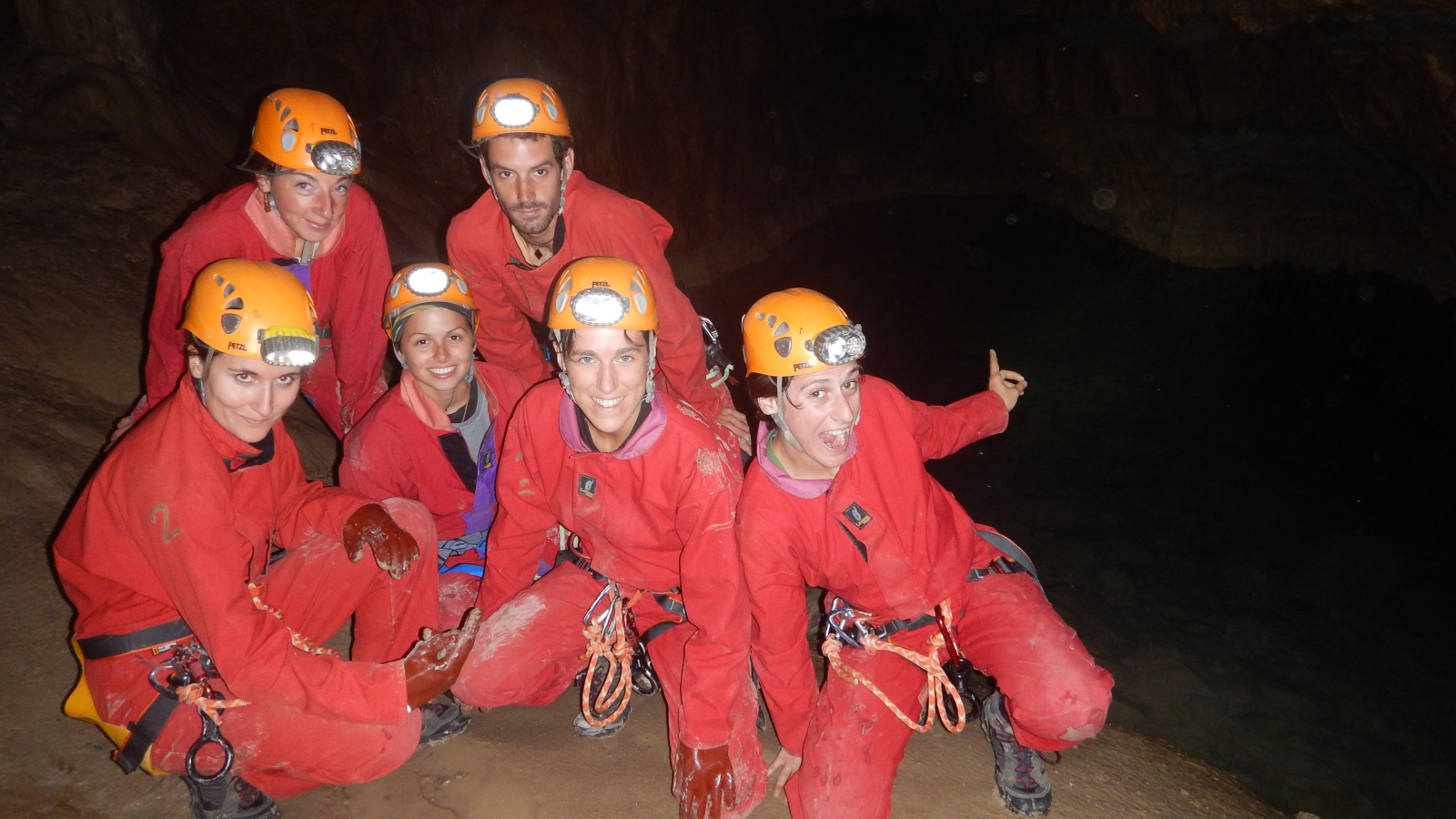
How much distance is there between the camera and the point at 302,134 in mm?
3115

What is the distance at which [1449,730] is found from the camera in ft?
13.4

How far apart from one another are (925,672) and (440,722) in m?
1.66

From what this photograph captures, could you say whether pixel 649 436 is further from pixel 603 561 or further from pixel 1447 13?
pixel 1447 13

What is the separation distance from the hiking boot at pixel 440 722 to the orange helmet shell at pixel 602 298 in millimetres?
1391

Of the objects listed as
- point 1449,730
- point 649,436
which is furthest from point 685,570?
point 1449,730

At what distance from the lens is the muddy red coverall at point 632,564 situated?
8.26ft

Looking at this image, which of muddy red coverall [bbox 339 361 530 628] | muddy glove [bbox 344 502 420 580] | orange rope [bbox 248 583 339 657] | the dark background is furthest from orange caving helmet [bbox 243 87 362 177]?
the dark background

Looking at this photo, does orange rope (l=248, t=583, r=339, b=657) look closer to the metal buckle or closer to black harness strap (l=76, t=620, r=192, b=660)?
black harness strap (l=76, t=620, r=192, b=660)

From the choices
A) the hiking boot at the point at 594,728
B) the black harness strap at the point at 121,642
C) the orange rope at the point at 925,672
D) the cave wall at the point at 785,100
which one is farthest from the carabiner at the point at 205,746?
the cave wall at the point at 785,100

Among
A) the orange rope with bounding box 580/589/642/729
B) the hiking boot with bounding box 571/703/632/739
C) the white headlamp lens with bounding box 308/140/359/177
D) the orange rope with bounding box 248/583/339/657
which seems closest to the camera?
the orange rope with bounding box 248/583/339/657

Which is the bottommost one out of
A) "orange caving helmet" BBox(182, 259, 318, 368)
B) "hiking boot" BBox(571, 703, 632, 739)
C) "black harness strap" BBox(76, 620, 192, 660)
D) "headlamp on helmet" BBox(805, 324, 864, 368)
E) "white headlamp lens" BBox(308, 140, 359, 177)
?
"hiking boot" BBox(571, 703, 632, 739)

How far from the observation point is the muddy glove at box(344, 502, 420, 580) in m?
2.52

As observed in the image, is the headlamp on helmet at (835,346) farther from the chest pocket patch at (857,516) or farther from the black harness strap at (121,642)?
the black harness strap at (121,642)

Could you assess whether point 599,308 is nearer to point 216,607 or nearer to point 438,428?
point 438,428
